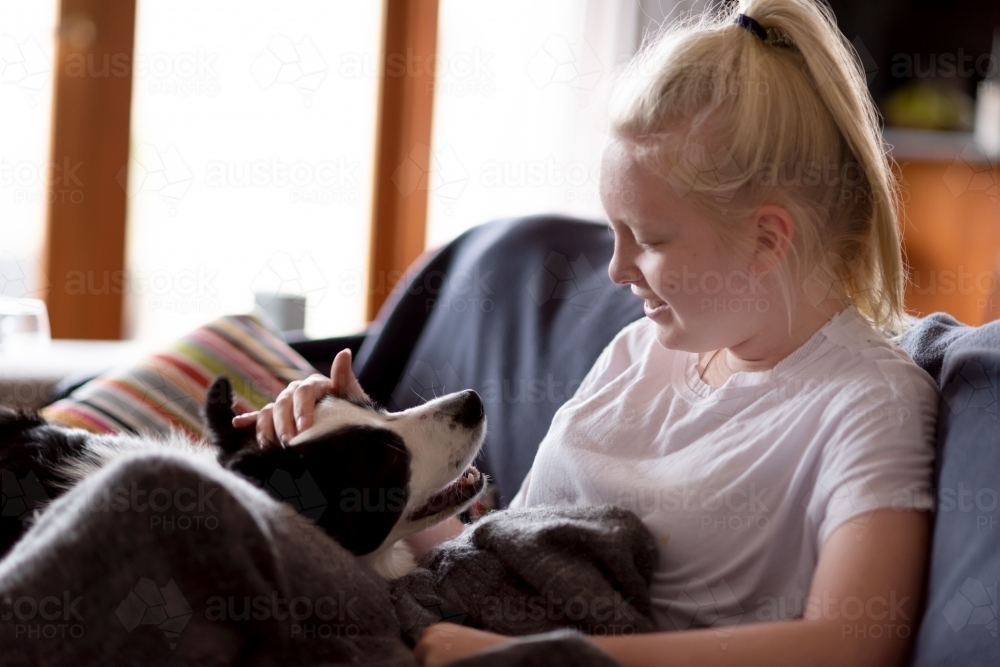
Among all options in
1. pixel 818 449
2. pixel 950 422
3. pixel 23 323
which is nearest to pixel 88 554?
pixel 818 449

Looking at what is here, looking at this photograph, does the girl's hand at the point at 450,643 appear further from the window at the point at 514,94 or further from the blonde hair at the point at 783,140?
the window at the point at 514,94

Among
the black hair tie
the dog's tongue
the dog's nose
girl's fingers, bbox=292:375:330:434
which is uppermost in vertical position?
the black hair tie

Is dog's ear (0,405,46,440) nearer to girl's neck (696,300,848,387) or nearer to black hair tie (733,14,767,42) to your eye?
girl's neck (696,300,848,387)

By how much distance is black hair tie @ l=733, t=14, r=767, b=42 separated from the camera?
108 centimetres

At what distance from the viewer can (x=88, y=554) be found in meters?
0.75

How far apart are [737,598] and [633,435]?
23 centimetres

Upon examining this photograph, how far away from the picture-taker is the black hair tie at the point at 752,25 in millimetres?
1075

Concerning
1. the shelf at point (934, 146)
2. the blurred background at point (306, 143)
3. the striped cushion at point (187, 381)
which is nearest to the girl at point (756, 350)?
the striped cushion at point (187, 381)

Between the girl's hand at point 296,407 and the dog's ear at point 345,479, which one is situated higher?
the girl's hand at point 296,407

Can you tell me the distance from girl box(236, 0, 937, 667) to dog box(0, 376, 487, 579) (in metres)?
0.07

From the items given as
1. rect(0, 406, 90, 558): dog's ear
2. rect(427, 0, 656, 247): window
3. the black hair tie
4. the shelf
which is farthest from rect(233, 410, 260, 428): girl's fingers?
the shelf

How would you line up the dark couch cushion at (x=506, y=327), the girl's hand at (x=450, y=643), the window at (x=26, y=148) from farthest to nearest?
the window at (x=26, y=148)
the dark couch cushion at (x=506, y=327)
the girl's hand at (x=450, y=643)

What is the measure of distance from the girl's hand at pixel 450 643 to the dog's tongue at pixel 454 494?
29 cm

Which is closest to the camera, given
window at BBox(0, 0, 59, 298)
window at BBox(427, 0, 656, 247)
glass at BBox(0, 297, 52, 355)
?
glass at BBox(0, 297, 52, 355)
